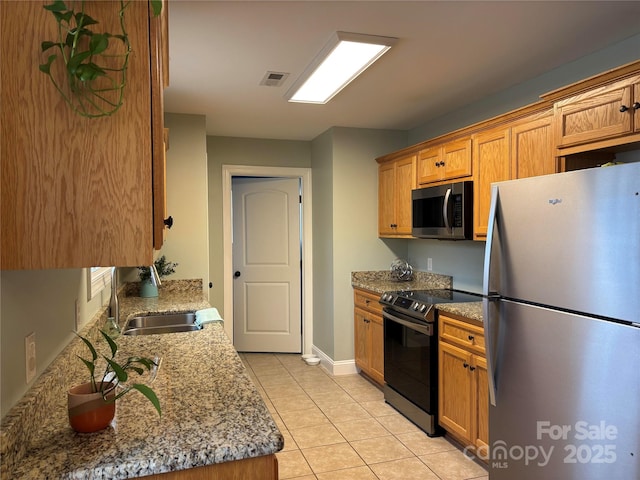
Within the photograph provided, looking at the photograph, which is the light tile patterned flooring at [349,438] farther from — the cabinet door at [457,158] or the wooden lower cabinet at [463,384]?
the cabinet door at [457,158]

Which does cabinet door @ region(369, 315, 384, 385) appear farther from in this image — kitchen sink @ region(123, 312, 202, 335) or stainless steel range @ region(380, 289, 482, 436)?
kitchen sink @ region(123, 312, 202, 335)

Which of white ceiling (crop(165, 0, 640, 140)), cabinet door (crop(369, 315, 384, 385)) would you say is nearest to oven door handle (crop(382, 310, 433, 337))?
cabinet door (crop(369, 315, 384, 385))

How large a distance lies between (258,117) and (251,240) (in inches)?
64.9

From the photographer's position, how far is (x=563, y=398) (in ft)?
6.33

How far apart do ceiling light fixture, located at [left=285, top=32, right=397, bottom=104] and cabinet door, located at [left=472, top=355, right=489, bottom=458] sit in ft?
5.92

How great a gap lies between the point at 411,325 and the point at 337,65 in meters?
1.82

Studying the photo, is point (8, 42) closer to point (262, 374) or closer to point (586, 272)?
point (586, 272)

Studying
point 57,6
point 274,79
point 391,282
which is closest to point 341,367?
point 391,282

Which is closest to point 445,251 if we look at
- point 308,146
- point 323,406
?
point 323,406

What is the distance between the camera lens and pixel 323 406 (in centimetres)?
368

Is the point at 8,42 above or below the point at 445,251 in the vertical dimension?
above

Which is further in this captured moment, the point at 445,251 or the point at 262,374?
the point at 262,374

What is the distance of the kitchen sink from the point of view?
2.80 metres

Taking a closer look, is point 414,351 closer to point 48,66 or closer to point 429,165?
point 429,165
